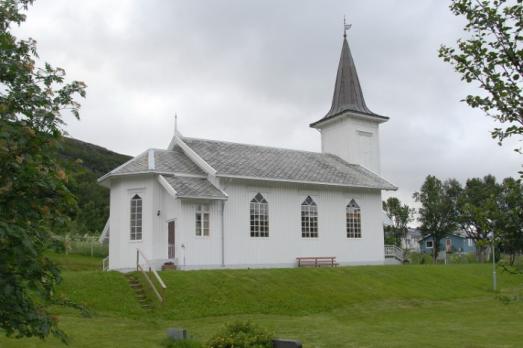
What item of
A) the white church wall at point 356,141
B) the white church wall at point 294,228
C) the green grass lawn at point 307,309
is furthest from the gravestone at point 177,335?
the white church wall at point 356,141

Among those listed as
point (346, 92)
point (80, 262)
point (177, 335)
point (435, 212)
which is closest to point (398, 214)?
point (435, 212)

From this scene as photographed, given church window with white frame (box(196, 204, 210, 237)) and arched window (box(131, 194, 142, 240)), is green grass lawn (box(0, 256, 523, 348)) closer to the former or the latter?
church window with white frame (box(196, 204, 210, 237))

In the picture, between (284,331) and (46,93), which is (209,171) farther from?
(46,93)

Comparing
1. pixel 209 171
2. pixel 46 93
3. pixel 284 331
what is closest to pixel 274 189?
pixel 209 171

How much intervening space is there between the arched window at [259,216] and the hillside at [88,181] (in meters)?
8.20

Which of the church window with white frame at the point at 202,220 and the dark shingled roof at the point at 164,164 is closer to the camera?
the church window with white frame at the point at 202,220

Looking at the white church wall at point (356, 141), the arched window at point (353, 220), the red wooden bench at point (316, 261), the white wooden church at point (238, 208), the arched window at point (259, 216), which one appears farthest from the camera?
the white church wall at point (356, 141)

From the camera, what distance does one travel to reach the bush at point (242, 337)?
Result: 11.3 metres

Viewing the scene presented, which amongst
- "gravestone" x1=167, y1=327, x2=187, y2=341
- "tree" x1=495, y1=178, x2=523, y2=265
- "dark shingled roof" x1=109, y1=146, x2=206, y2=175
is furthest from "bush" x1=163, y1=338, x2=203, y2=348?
"dark shingled roof" x1=109, y1=146, x2=206, y2=175

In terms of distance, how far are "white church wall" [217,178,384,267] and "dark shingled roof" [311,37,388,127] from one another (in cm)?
704

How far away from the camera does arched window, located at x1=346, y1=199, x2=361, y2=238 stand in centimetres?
3183

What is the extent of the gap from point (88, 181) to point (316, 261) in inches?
1742

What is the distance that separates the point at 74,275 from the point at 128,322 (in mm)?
4815

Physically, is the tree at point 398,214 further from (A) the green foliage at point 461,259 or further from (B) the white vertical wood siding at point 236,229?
(B) the white vertical wood siding at point 236,229
